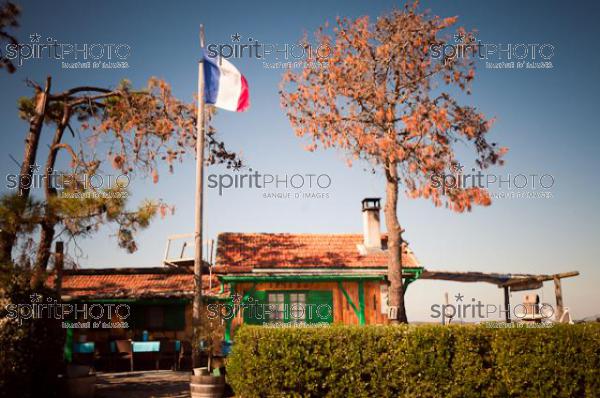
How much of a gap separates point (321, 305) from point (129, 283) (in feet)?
25.6

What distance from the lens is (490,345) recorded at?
27.1 feet

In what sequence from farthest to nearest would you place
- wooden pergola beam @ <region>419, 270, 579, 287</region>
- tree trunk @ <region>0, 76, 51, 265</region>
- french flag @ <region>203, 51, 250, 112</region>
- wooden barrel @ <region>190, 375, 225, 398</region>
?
wooden pergola beam @ <region>419, 270, 579, 287</region> → french flag @ <region>203, 51, 250, 112</region> → tree trunk @ <region>0, 76, 51, 265</region> → wooden barrel @ <region>190, 375, 225, 398</region>

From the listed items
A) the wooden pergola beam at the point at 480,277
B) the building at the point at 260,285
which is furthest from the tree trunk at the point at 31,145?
the wooden pergola beam at the point at 480,277

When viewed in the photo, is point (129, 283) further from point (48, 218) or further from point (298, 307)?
point (48, 218)

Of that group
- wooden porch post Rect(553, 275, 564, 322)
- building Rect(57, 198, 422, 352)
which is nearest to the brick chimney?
building Rect(57, 198, 422, 352)

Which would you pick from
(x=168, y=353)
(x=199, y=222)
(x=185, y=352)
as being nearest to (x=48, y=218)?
(x=199, y=222)

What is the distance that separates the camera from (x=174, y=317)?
58.6ft

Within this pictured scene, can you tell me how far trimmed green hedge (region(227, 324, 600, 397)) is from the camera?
809 centimetres

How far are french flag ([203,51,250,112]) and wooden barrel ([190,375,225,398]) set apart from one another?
6.79 meters

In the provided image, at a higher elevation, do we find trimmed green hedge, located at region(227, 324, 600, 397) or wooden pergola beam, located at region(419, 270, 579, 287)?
wooden pergola beam, located at region(419, 270, 579, 287)

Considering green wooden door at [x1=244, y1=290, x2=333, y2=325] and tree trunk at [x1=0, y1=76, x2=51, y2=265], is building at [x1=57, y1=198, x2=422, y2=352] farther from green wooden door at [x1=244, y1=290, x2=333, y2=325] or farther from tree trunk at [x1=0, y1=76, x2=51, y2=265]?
tree trunk at [x1=0, y1=76, x2=51, y2=265]

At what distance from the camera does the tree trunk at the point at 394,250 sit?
529 inches

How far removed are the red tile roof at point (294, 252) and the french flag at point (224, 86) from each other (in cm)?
626

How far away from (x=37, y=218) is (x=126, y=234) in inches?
117
